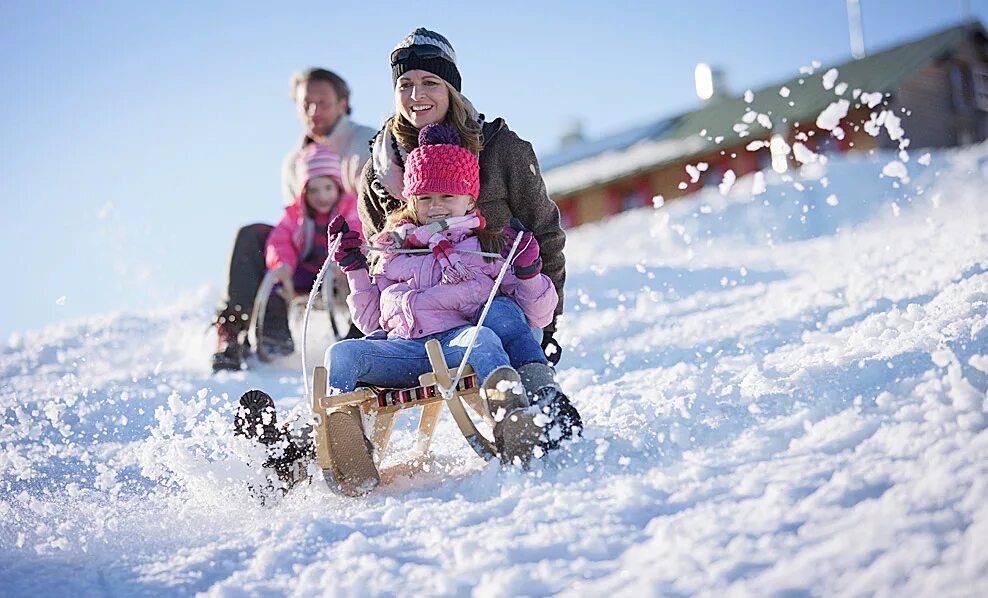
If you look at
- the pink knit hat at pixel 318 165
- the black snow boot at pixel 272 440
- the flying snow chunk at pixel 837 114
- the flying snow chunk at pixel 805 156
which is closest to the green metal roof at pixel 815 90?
the flying snow chunk at pixel 805 156

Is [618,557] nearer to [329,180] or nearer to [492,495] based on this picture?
[492,495]

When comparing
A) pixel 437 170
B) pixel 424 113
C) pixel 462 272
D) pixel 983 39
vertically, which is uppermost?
pixel 983 39

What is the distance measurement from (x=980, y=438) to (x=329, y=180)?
4.30 m

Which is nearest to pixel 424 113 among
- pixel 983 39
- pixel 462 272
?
pixel 462 272

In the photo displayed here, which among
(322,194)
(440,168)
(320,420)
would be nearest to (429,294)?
(440,168)

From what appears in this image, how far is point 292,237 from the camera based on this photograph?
5723mm

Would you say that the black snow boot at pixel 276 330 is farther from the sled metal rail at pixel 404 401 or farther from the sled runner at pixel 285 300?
the sled metal rail at pixel 404 401

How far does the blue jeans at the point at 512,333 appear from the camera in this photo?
275 centimetres

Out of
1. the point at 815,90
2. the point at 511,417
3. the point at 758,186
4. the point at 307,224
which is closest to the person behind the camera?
the point at 511,417

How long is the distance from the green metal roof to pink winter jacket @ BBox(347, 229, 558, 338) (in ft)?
56.7

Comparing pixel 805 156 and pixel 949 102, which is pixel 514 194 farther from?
pixel 949 102

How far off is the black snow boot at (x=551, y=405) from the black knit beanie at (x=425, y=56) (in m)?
1.09

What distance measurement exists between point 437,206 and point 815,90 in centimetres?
1950

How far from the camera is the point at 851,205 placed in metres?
9.90
